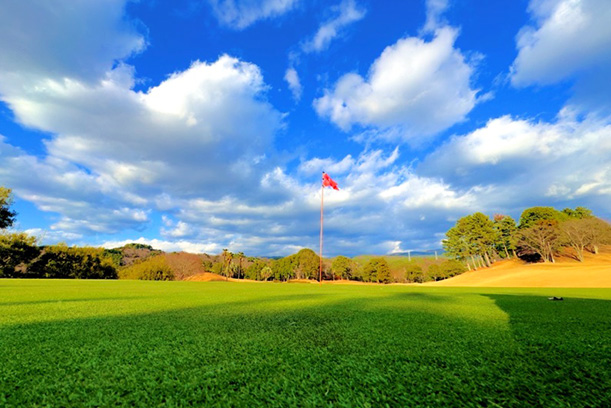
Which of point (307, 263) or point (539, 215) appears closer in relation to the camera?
point (539, 215)

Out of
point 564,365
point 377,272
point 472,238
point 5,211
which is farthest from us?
point 377,272

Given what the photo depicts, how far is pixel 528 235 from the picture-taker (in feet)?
131

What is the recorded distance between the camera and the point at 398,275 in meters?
74.4

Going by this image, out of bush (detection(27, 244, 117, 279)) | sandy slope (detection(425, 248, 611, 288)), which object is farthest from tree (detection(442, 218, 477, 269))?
bush (detection(27, 244, 117, 279))

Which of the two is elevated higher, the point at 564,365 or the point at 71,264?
the point at 71,264

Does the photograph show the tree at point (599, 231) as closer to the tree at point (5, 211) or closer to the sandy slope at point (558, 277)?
the sandy slope at point (558, 277)

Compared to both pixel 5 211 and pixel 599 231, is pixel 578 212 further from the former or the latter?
pixel 5 211

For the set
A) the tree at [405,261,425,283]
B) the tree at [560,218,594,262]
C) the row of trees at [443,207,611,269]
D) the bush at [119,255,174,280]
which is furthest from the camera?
the tree at [405,261,425,283]

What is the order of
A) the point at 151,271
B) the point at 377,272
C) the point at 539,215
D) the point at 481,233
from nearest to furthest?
1. the point at 539,215
2. the point at 481,233
3. the point at 151,271
4. the point at 377,272

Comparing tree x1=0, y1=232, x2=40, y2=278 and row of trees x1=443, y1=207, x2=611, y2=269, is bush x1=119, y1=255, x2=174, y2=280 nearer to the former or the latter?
tree x1=0, y1=232, x2=40, y2=278

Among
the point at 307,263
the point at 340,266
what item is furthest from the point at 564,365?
the point at 340,266

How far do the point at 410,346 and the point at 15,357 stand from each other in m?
3.04

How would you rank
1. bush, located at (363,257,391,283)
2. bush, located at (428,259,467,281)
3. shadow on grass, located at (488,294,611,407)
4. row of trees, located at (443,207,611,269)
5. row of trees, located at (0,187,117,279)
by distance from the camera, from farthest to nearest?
bush, located at (363,257,391,283) → bush, located at (428,259,467,281) → row of trees, located at (443,207,611,269) → row of trees, located at (0,187,117,279) → shadow on grass, located at (488,294,611,407)

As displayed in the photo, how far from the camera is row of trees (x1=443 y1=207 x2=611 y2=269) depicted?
36.2 m
